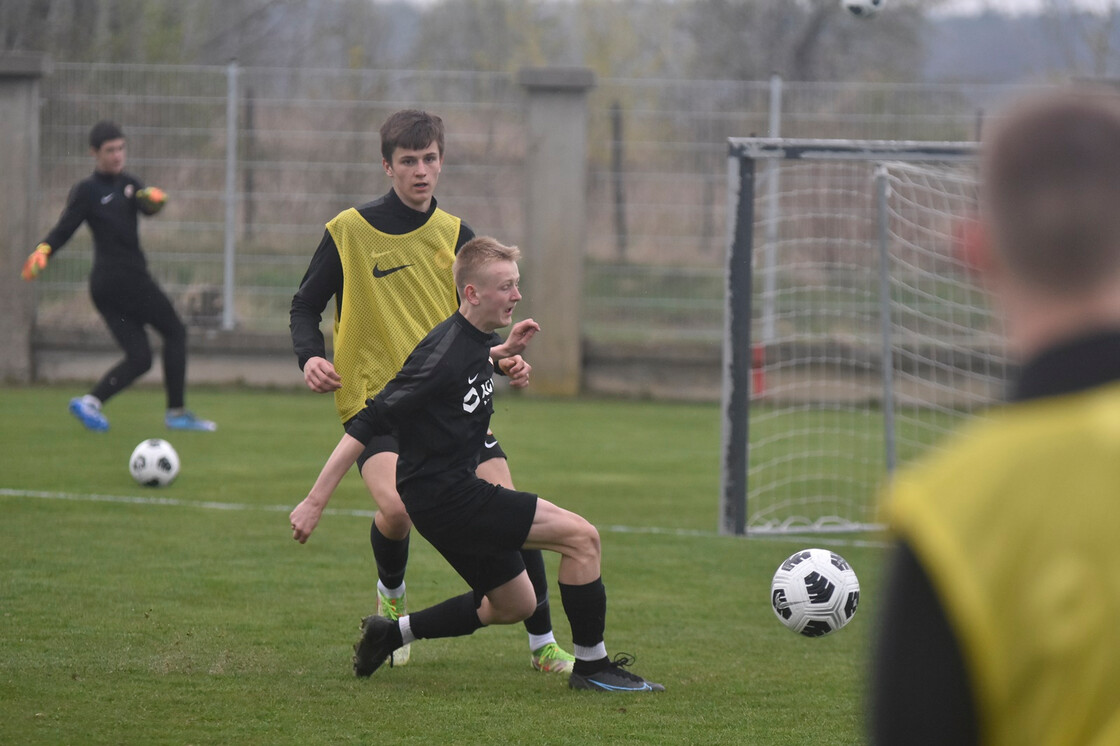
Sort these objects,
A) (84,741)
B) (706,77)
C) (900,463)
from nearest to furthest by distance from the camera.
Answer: (84,741)
(900,463)
(706,77)

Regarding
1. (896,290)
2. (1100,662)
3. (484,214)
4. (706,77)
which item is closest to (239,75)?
(484,214)

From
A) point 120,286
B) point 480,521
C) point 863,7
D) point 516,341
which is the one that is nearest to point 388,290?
point 516,341

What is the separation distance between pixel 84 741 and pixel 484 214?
10837mm

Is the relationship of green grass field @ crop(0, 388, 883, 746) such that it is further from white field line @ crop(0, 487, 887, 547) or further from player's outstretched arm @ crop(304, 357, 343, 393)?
player's outstretched arm @ crop(304, 357, 343, 393)

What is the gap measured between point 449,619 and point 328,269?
1408 millimetres

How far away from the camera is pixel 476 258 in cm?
455

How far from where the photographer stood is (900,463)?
35.3 feet

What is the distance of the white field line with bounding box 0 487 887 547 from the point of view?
25.7 ft

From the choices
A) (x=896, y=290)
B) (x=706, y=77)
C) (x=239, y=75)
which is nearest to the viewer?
(x=896, y=290)

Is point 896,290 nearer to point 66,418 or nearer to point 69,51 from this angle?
point 66,418

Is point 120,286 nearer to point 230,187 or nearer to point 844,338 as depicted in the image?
point 230,187

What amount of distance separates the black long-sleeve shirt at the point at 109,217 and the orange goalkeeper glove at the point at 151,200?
0.09m

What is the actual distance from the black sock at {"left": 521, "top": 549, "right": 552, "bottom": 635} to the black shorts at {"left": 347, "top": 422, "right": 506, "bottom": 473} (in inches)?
14.4

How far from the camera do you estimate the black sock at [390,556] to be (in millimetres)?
5285
